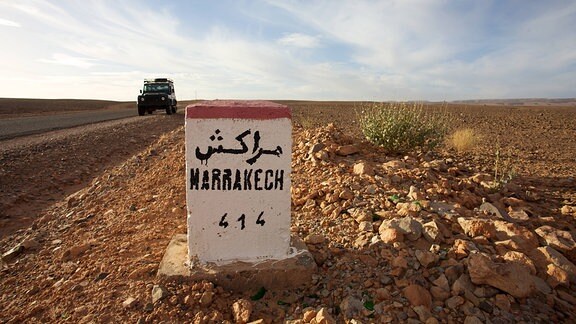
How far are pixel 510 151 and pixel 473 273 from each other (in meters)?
7.30

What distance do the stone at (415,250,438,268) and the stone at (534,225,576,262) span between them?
1.06m

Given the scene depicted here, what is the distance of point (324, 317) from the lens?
2.29m

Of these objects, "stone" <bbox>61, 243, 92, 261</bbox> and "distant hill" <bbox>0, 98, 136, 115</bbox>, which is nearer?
"stone" <bbox>61, 243, 92, 261</bbox>

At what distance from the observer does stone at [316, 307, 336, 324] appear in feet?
7.48

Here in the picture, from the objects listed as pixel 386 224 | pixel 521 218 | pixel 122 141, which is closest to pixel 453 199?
pixel 521 218

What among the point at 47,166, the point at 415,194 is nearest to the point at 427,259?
the point at 415,194

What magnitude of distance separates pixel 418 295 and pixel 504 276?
1.94 ft

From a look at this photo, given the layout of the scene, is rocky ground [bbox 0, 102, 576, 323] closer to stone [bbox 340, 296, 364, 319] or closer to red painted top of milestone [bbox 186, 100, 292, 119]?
stone [bbox 340, 296, 364, 319]

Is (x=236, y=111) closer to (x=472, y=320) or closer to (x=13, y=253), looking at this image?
(x=472, y=320)

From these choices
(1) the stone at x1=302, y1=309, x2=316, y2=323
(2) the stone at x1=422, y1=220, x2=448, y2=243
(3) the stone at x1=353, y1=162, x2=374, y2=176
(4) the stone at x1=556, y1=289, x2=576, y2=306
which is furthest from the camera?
(3) the stone at x1=353, y1=162, x2=374, y2=176

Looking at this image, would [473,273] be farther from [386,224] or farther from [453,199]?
[453,199]

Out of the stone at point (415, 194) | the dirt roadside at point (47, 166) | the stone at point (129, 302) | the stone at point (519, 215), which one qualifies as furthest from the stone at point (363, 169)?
the dirt roadside at point (47, 166)

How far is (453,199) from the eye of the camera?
13.2 ft

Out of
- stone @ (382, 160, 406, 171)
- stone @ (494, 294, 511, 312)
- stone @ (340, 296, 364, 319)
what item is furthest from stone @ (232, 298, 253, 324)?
stone @ (382, 160, 406, 171)
